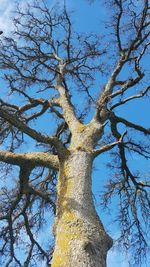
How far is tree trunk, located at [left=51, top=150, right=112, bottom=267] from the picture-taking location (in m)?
4.79

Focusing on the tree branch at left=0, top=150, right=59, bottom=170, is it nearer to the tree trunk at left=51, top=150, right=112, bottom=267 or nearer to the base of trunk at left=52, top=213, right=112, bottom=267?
the tree trunk at left=51, top=150, right=112, bottom=267

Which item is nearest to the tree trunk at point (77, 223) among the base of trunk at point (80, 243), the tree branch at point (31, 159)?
the base of trunk at point (80, 243)

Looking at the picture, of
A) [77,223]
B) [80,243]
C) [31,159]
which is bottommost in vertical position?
[80,243]

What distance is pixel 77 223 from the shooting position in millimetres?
5180

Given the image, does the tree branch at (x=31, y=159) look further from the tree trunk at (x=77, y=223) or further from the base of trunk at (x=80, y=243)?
the base of trunk at (x=80, y=243)

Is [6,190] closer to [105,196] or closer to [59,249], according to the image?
[105,196]

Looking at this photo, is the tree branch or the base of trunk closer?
the base of trunk

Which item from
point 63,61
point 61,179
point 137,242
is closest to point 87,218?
point 61,179

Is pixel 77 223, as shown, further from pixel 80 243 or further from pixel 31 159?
pixel 31 159

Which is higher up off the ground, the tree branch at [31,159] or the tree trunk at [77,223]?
the tree branch at [31,159]

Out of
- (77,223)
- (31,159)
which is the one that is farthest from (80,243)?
(31,159)

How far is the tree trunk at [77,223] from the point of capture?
479 centimetres

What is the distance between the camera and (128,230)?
8.12 m

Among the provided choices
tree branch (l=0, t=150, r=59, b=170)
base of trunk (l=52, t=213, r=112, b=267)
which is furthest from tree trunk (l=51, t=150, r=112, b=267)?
tree branch (l=0, t=150, r=59, b=170)
